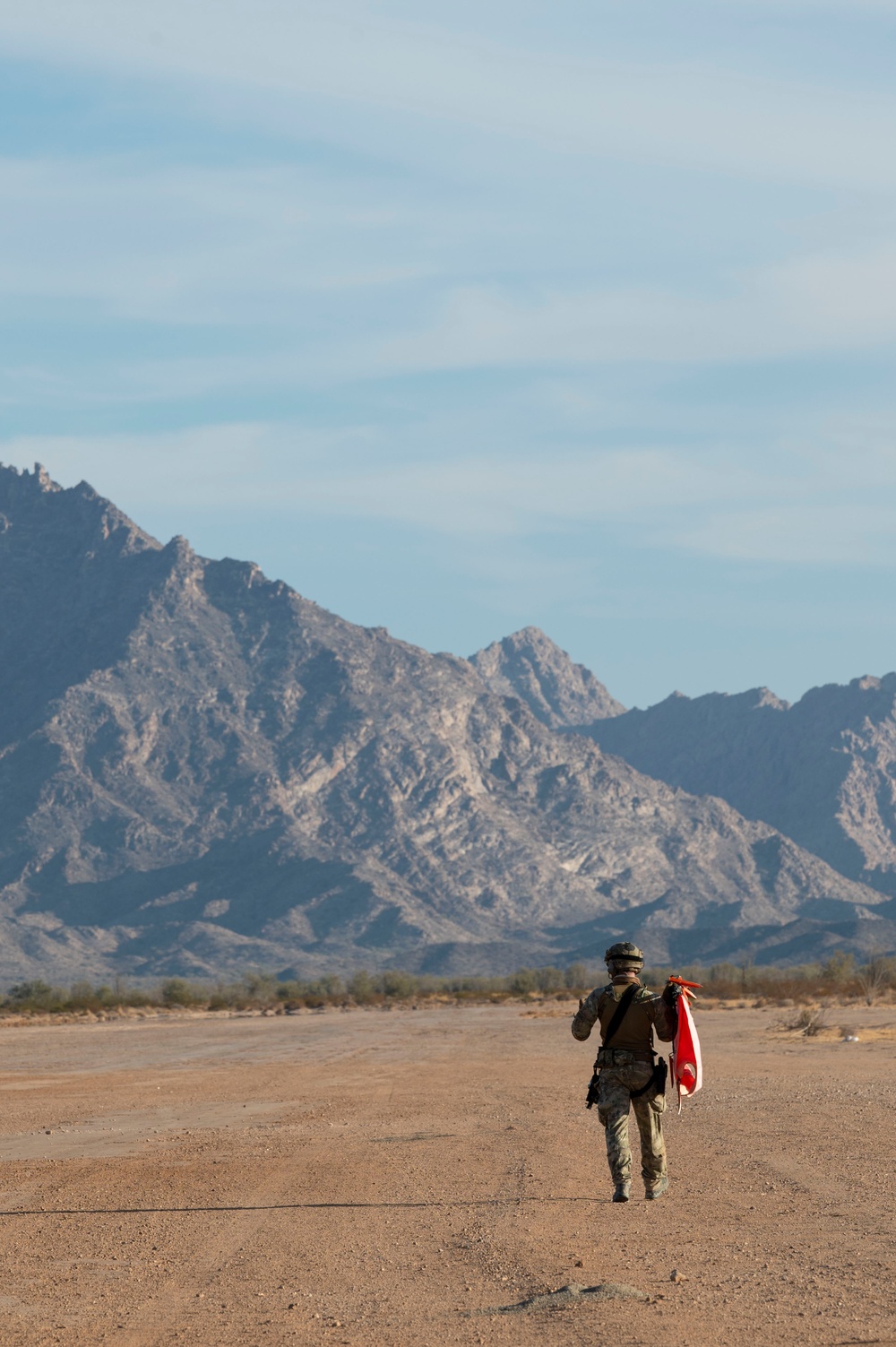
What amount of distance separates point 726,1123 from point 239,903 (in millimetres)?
179592

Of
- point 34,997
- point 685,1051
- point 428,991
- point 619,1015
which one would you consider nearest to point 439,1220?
point 619,1015

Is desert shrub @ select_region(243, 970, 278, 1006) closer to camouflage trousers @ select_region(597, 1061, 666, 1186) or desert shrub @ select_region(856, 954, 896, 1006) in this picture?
desert shrub @ select_region(856, 954, 896, 1006)

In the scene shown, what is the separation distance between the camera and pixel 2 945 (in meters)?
181

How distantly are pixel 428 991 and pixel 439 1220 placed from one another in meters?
97.5

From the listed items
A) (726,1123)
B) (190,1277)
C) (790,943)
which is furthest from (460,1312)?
(790,943)

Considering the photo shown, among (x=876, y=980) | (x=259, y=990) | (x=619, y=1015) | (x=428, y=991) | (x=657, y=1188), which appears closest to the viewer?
(x=619, y=1015)

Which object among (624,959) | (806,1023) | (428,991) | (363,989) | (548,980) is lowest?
(428,991)

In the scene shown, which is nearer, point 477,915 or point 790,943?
point 790,943

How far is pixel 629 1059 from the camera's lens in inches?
476

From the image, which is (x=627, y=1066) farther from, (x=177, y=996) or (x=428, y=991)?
(x=428, y=991)

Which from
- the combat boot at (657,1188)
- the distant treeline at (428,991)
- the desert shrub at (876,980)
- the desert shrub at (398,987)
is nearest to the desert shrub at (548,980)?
the distant treeline at (428,991)

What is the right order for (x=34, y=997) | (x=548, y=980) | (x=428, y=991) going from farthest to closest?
(x=548, y=980)
(x=428, y=991)
(x=34, y=997)

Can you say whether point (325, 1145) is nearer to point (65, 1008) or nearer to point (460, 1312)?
point (460, 1312)

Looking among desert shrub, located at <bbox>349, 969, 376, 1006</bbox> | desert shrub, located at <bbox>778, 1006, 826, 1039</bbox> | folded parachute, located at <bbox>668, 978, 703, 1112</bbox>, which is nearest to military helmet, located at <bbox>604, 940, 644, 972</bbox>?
folded parachute, located at <bbox>668, 978, 703, 1112</bbox>
